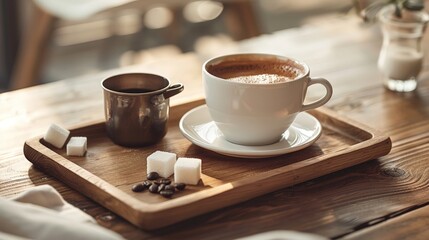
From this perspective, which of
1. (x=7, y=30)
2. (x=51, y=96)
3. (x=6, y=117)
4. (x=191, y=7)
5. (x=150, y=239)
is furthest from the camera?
(x=191, y=7)

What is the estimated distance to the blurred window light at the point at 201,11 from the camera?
375 centimetres

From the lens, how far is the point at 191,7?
3775mm

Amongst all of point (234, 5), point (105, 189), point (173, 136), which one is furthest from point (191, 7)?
point (105, 189)

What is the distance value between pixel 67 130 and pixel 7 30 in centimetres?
213

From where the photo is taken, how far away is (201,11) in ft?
12.5

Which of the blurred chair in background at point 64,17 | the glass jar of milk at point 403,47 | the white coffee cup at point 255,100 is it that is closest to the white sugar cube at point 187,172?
the white coffee cup at point 255,100

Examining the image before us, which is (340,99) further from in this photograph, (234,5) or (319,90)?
(234,5)

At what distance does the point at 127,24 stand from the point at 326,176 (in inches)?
103

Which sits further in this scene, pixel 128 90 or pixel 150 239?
pixel 128 90

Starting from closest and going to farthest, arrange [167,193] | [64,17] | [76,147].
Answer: [167,193] < [76,147] < [64,17]

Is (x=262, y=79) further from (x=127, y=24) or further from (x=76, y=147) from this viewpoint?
(x=127, y=24)

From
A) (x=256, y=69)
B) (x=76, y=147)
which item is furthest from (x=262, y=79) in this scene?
(x=76, y=147)

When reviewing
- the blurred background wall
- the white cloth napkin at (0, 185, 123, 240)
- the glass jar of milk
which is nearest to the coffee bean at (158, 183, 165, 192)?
the white cloth napkin at (0, 185, 123, 240)

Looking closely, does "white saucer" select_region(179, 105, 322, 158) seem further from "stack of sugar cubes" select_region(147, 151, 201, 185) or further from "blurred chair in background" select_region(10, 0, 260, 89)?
"blurred chair in background" select_region(10, 0, 260, 89)
